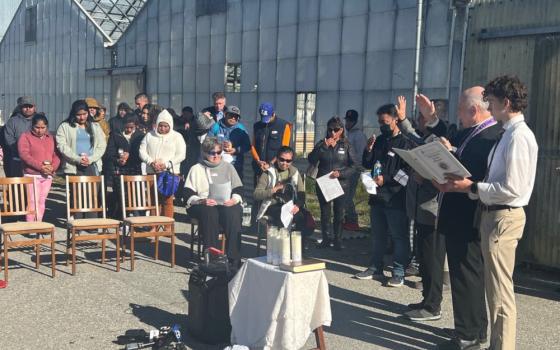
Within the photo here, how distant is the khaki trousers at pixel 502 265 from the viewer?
167 inches

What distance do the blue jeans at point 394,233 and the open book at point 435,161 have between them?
198 cm

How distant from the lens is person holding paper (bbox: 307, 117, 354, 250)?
8328 millimetres

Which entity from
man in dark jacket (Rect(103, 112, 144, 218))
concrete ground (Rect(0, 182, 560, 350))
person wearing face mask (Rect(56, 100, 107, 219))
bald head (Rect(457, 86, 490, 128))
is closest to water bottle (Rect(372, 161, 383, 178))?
concrete ground (Rect(0, 182, 560, 350))

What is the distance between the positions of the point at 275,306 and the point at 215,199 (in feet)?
10.4

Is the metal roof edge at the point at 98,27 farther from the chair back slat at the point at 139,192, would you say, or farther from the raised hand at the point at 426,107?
the raised hand at the point at 426,107

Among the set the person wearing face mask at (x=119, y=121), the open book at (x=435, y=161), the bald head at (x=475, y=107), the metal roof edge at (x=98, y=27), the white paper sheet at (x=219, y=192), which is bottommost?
the white paper sheet at (x=219, y=192)

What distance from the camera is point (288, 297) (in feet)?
14.2

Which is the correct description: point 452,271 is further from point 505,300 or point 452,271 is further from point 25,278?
point 25,278

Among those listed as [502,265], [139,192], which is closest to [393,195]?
[502,265]

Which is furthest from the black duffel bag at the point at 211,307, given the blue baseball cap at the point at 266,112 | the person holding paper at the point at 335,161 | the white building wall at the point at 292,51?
the white building wall at the point at 292,51

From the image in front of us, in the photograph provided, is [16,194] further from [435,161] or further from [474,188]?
[474,188]

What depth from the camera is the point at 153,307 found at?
5.79 metres

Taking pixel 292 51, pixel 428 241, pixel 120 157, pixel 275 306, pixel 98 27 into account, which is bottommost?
pixel 275 306

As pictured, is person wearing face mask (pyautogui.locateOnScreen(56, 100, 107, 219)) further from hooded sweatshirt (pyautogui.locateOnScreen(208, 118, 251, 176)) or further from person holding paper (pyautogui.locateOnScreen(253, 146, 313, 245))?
person holding paper (pyautogui.locateOnScreen(253, 146, 313, 245))
